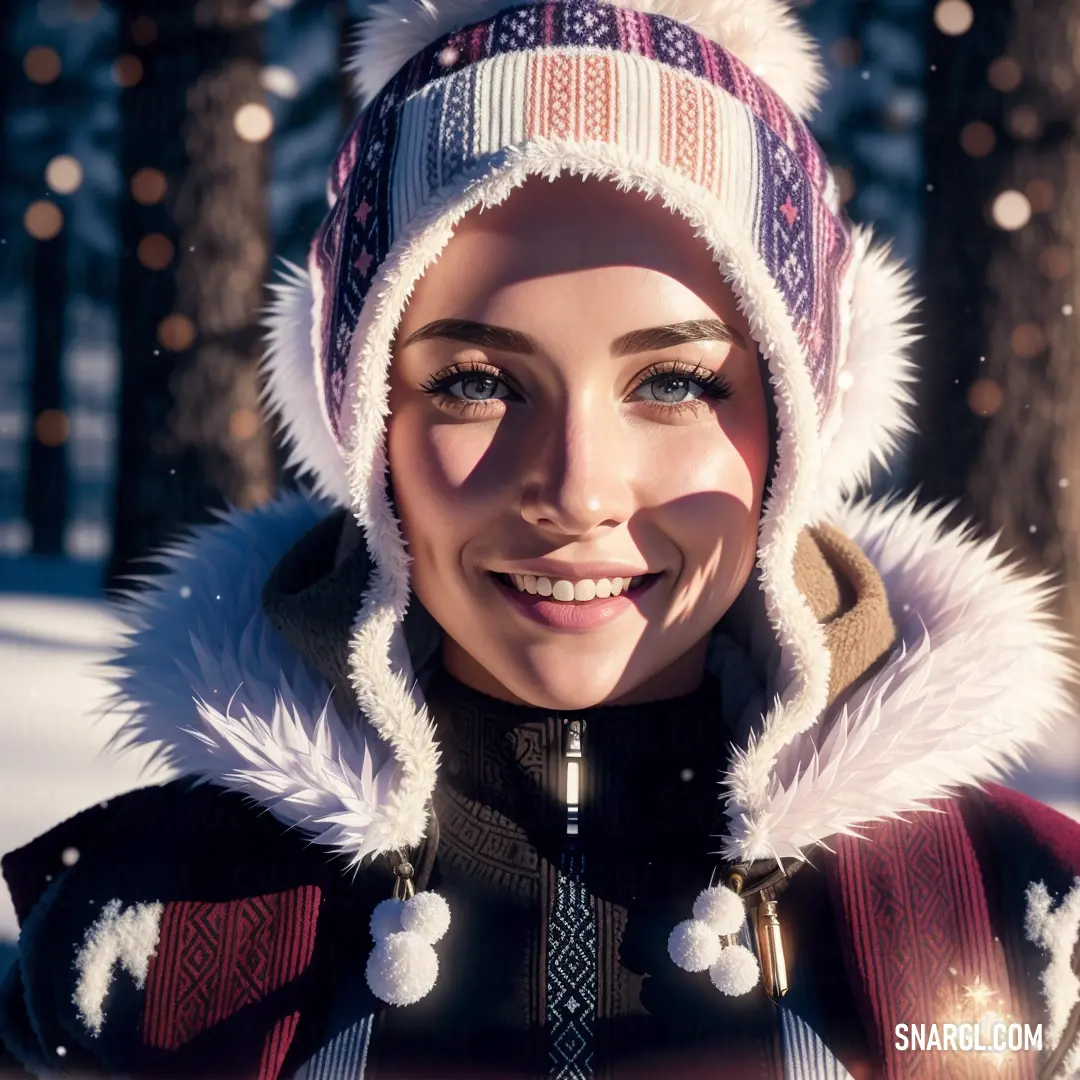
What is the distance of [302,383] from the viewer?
1816 mm

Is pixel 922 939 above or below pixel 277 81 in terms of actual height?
below

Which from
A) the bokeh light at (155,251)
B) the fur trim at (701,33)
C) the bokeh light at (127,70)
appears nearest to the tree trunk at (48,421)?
the bokeh light at (155,251)

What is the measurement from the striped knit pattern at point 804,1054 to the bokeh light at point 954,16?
2.89m

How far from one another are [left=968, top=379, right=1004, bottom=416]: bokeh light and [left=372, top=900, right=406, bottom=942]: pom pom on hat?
248cm

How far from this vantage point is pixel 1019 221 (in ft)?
10.0

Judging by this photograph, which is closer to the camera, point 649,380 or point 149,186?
point 649,380

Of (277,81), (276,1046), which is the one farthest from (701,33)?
(277,81)

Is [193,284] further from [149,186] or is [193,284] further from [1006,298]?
[1006,298]

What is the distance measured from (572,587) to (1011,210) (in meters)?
2.41

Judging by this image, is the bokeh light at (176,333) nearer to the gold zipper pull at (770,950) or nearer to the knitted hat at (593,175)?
the knitted hat at (593,175)

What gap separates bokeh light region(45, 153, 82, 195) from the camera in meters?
3.88

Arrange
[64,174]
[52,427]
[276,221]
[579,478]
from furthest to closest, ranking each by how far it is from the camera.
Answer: [52,427] < [64,174] < [276,221] < [579,478]

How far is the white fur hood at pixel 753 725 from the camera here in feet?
4.71

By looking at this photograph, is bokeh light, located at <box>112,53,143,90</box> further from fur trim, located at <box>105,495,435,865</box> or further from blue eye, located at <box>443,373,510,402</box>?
blue eye, located at <box>443,373,510,402</box>
